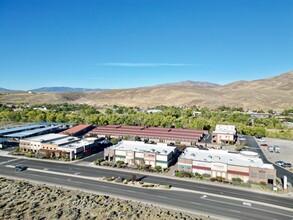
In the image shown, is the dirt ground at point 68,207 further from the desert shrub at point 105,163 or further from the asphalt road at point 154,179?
the desert shrub at point 105,163

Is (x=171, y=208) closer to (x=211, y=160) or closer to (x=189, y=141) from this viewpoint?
(x=211, y=160)

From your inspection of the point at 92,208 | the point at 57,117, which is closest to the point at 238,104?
the point at 57,117

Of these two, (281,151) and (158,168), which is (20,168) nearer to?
(158,168)

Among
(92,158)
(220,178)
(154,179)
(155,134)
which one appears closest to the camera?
(220,178)

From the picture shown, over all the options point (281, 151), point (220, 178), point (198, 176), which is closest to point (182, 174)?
point (198, 176)

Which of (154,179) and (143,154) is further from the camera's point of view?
(143,154)
